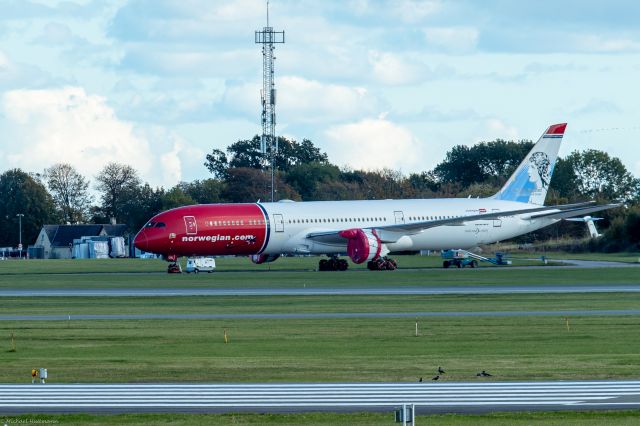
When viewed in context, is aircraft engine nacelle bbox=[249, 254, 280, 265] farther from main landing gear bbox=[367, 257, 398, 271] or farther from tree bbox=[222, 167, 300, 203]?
tree bbox=[222, 167, 300, 203]

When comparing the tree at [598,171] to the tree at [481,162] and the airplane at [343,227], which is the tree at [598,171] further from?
the airplane at [343,227]

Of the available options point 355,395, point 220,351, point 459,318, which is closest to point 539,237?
point 459,318

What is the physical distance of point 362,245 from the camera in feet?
250

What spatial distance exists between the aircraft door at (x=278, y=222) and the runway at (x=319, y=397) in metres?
51.9

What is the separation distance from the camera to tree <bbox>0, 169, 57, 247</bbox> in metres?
193

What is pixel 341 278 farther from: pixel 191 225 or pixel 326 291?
pixel 326 291

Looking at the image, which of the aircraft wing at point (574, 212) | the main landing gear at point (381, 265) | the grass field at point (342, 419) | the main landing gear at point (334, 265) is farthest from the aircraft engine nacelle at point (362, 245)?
the grass field at point (342, 419)

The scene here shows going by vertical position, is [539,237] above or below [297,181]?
below

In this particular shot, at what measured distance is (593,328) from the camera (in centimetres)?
3697

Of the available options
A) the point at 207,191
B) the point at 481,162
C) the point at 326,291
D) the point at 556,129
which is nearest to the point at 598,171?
the point at 481,162

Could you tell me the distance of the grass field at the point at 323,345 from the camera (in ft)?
85.9

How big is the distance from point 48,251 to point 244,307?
133145mm

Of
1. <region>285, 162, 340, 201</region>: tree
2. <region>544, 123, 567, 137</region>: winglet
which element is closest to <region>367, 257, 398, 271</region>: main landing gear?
<region>544, 123, 567, 137</region>: winglet

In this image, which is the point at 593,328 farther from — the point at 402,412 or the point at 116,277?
the point at 116,277
